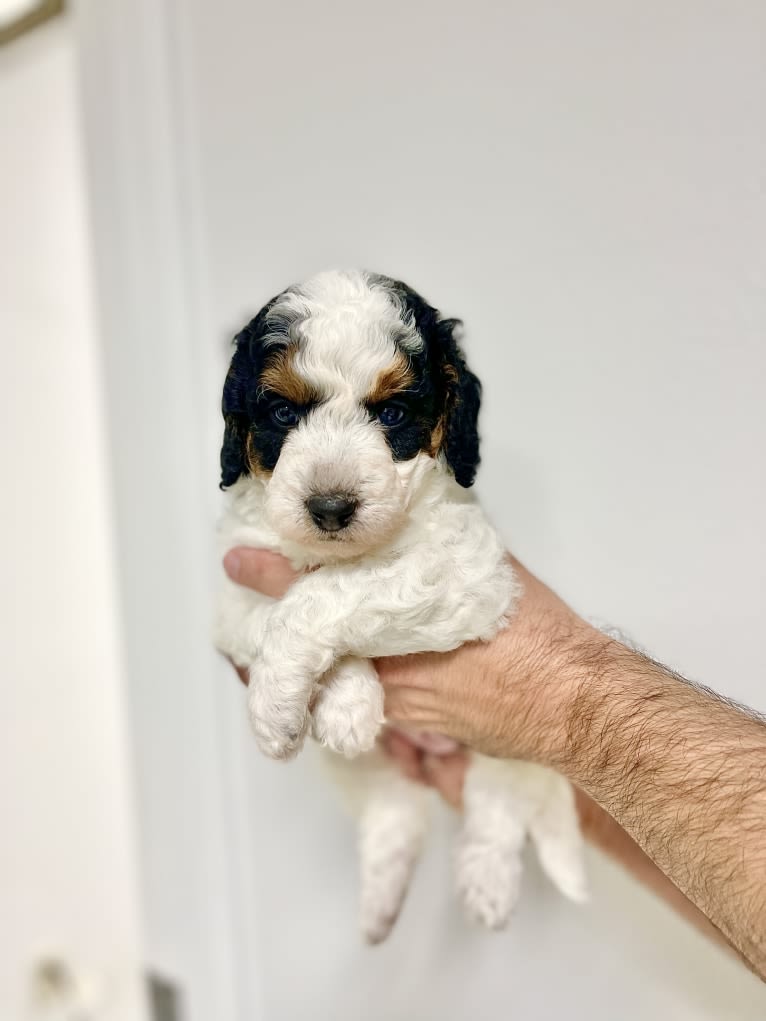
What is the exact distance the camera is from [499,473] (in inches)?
81.0

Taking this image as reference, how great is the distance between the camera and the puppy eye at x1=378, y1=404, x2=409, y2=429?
1.34 m

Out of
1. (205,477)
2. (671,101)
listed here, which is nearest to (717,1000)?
(205,477)

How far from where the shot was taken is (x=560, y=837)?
70.7 inches

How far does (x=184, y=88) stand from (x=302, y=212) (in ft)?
1.73

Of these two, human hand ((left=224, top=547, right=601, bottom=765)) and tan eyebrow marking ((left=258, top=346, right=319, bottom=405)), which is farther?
human hand ((left=224, top=547, right=601, bottom=765))

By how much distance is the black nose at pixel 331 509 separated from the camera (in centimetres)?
125

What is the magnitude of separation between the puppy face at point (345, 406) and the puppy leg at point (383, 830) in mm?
789

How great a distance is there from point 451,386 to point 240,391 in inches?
15.1

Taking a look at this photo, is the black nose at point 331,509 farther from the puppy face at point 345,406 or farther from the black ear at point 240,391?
the black ear at point 240,391

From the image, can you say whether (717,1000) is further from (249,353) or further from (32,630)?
(32,630)

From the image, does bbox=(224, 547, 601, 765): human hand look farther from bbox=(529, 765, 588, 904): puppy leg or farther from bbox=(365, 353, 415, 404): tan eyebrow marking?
bbox=(365, 353, 415, 404): tan eyebrow marking

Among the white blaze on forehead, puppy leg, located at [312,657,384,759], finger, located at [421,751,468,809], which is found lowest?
finger, located at [421,751,468,809]

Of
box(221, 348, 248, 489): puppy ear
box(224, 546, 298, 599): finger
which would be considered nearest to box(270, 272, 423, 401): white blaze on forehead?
box(221, 348, 248, 489): puppy ear

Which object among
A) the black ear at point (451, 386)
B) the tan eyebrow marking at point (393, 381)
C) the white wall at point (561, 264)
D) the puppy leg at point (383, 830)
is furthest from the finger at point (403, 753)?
the tan eyebrow marking at point (393, 381)
